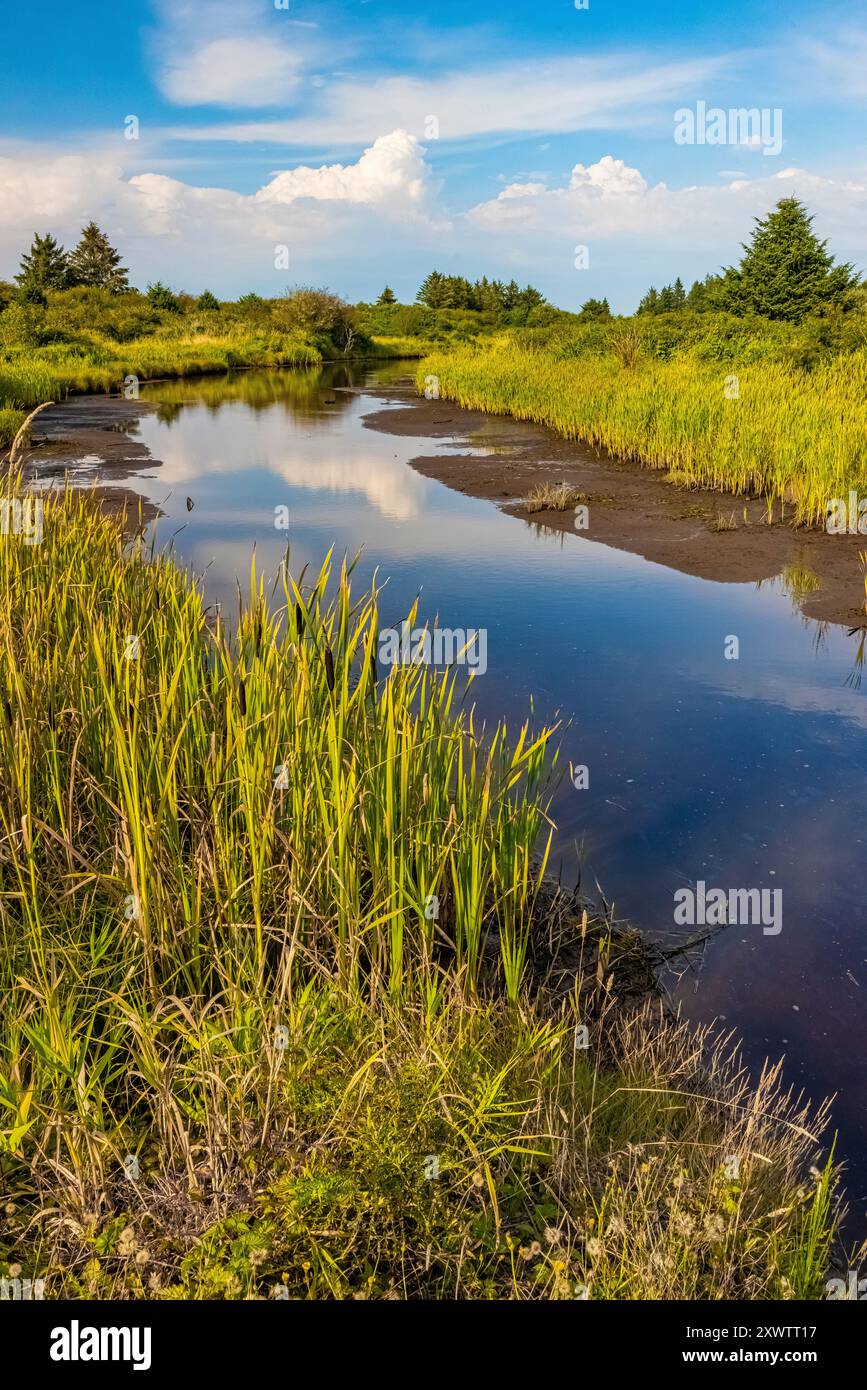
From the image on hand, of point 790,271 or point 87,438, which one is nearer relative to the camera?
point 87,438

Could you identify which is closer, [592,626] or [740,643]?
[740,643]

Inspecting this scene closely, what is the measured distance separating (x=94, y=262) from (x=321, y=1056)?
7830 cm

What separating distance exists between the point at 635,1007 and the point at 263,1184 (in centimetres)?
176

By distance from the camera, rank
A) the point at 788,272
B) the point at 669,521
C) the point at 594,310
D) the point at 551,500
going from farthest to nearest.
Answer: the point at 594,310 → the point at 788,272 → the point at 551,500 → the point at 669,521

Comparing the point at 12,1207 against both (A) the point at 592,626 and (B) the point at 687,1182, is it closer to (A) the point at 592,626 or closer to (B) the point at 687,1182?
(B) the point at 687,1182

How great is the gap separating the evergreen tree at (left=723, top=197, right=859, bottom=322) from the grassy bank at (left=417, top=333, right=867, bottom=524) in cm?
898

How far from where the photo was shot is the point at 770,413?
14031 mm

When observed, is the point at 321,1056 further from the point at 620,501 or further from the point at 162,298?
the point at 162,298

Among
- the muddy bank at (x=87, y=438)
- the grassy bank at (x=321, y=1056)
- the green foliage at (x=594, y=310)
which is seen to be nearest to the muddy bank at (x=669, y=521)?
the muddy bank at (x=87, y=438)

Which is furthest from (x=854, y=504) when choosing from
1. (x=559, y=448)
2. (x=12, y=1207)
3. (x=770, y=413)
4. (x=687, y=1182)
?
(x=12, y=1207)

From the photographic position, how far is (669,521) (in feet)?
41.9

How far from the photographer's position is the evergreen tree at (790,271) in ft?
105

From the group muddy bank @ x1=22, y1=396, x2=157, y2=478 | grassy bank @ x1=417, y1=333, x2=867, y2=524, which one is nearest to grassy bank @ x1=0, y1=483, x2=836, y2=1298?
grassy bank @ x1=417, y1=333, x2=867, y2=524

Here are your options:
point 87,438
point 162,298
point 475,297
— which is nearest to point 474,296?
point 475,297
